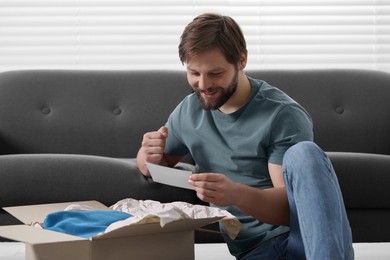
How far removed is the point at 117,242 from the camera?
1728mm

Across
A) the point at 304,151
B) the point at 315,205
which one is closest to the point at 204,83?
the point at 304,151

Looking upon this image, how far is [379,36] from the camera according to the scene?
4141mm

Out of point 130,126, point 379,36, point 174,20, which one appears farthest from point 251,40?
point 130,126

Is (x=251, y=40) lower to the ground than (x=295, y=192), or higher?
higher

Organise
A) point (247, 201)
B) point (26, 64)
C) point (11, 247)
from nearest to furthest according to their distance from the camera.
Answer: point (247, 201) < point (11, 247) < point (26, 64)

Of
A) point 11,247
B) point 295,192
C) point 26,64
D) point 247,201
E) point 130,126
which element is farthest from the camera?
point 26,64

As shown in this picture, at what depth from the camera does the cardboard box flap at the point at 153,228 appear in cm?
168

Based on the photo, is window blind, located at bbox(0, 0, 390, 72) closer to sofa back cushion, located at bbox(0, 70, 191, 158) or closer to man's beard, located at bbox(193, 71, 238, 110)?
sofa back cushion, located at bbox(0, 70, 191, 158)

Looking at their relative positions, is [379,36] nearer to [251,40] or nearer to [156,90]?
[251,40]

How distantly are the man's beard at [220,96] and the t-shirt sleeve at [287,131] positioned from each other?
15cm

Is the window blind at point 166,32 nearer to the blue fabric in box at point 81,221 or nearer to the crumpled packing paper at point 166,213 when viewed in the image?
the crumpled packing paper at point 166,213

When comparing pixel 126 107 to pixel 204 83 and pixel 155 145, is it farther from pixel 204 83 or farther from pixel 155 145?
pixel 204 83

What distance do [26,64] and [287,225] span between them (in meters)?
2.49

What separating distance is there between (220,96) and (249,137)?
14 cm
